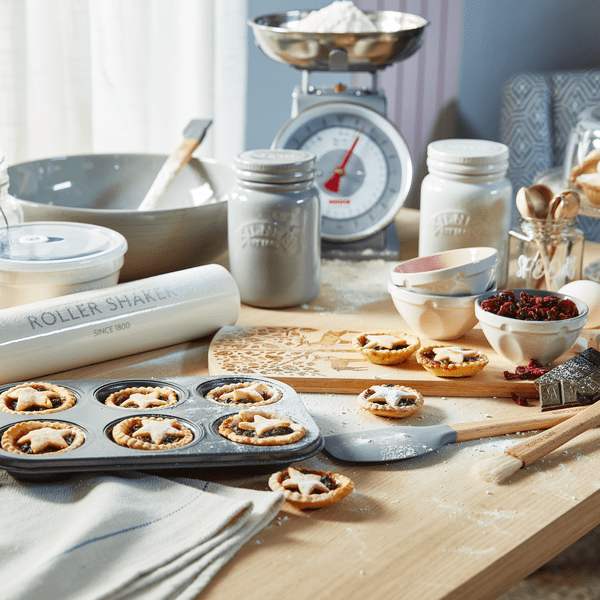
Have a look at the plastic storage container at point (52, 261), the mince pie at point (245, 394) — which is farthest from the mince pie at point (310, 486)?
the plastic storage container at point (52, 261)

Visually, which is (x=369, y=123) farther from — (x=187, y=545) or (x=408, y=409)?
(x=187, y=545)

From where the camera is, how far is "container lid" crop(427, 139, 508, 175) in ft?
4.26

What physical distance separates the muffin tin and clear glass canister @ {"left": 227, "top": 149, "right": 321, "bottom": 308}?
0.37 meters

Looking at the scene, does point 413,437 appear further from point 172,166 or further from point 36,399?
point 172,166

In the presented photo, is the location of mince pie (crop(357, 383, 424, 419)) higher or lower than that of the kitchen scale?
lower

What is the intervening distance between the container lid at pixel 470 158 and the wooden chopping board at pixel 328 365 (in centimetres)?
30

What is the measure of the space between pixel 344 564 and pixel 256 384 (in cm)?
30

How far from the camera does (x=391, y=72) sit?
8.05ft

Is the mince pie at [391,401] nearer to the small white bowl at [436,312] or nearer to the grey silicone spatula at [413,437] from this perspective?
the grey silicone spatula at [413,437]

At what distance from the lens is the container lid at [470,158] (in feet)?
4.26

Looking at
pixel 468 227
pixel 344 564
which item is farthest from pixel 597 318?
pixel 344 564

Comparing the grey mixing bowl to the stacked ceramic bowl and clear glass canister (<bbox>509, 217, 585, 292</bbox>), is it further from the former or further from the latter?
clear glass canister (<bbox>509, 217, 585, 292</bbox>)

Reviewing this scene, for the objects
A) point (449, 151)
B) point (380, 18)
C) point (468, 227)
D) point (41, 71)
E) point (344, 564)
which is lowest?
point (344, 564)

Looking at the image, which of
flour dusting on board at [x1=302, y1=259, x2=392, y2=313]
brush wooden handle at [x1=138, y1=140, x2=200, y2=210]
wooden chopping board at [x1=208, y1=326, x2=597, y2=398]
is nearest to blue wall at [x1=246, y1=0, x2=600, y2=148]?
brush wooden handle at [x1=138, y1=140, x2=200, y2=210]
